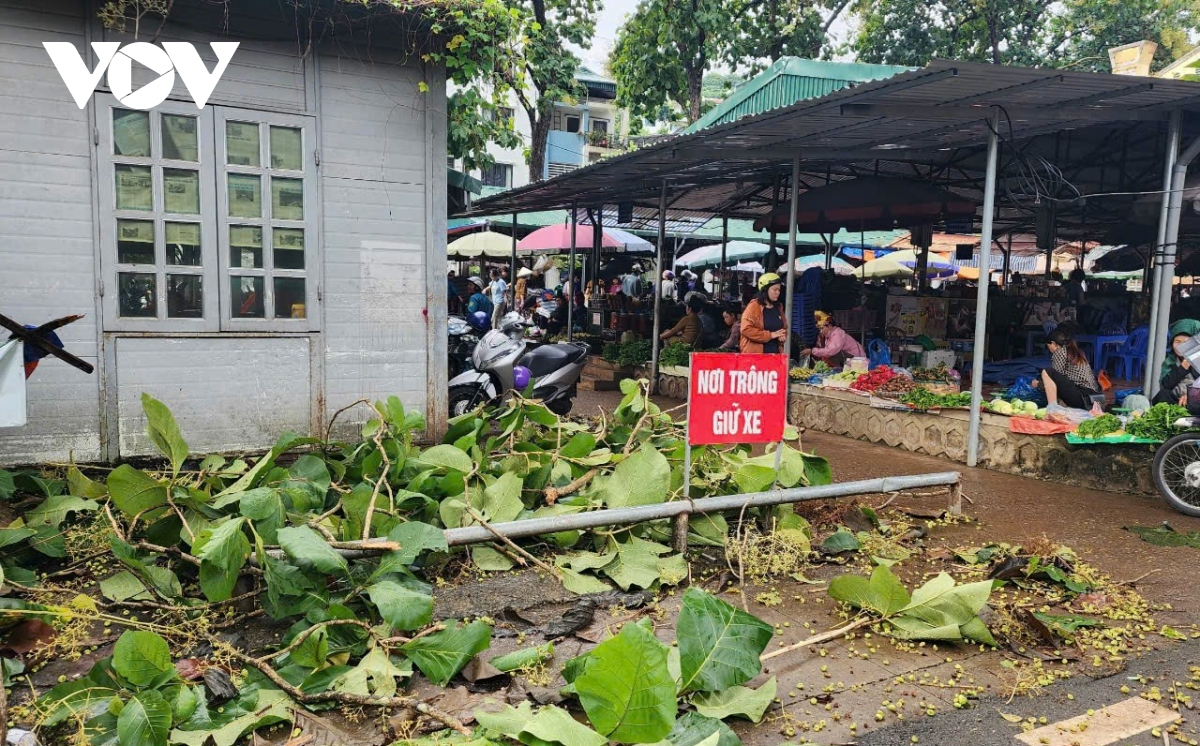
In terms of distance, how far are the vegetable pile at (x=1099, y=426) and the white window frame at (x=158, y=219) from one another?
700cm

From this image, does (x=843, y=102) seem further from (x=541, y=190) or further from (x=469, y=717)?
(x=541, y=190)

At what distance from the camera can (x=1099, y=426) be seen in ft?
23.2

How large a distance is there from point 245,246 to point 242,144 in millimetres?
718

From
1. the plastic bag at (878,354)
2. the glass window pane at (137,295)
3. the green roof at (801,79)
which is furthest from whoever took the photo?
the green roof at (801,79)

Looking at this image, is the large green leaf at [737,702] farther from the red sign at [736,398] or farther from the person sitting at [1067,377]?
the person sitting at [1067,377]

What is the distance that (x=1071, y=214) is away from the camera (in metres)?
13.3

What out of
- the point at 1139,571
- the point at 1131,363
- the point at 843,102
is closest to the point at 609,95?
the point at 1131,363

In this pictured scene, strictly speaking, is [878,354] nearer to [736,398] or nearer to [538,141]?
[736,398]

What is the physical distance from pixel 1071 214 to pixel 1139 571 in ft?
32.7

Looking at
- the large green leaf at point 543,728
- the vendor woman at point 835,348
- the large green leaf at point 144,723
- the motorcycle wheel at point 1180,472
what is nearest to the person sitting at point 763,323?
the vendor woman at point 835,348

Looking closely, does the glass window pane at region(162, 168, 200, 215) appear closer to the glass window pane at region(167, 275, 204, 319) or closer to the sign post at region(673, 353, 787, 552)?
the glass window pane at region(167, 275, 204, 319)

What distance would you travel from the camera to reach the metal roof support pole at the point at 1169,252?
7641 millimetres

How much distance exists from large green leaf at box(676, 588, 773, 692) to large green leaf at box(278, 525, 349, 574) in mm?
1437

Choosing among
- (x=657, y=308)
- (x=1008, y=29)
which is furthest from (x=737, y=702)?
(x=1008, y=29)
